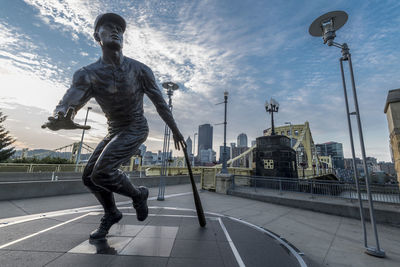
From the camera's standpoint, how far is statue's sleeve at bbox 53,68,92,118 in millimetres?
2064

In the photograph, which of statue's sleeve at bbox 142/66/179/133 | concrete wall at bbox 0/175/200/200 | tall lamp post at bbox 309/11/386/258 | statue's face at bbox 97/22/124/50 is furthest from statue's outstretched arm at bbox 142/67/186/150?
concrete wall at bbox 0/175/200/200

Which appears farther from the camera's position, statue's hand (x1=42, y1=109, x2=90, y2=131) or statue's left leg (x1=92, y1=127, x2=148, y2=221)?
statue's left leg (x1=92, y1=127, x2=148, y2=221)

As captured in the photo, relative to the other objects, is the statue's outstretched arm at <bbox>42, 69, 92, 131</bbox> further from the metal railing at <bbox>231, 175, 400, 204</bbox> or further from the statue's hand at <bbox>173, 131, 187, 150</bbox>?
the metal railing at <bbox>231, 175, 400, 204</bbox>

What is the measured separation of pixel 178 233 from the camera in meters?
3.13

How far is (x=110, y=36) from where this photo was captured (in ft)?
7.85

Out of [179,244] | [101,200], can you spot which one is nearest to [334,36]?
[179,244]

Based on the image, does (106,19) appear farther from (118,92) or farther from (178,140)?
(178,140)

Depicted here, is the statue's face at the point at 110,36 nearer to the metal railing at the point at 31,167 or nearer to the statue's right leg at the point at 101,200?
the statue's right leg at the point at 101,200

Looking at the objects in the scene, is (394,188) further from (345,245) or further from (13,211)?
(13,211)

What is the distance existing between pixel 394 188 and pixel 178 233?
24.2 ft

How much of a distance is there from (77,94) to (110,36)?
3.00ft

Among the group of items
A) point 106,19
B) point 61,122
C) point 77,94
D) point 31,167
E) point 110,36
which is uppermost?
point 106,19

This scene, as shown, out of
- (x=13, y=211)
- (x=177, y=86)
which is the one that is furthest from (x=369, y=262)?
(x=13, y=211)

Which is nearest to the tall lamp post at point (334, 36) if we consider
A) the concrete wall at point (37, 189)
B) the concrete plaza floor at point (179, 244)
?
the concrete plaza floor at point (179, 244)
